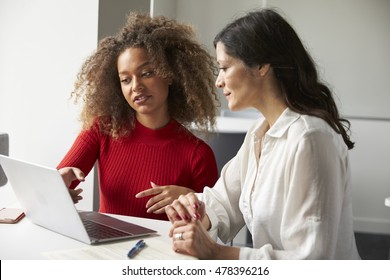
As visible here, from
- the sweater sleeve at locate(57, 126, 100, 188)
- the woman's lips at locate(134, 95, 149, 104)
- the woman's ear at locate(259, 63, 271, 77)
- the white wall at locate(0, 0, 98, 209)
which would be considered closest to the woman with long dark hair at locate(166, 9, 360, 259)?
the woman's ear at locate(259, 63, 271, 77)

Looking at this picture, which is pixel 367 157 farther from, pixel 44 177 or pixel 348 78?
pixel 44 177

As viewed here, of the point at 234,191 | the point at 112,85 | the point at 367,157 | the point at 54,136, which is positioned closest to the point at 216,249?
the point at 234,191

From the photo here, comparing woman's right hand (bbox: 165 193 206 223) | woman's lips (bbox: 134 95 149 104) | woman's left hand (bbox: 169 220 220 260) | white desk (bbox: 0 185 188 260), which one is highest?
woman's lips (bbox: 134 95 149 104)

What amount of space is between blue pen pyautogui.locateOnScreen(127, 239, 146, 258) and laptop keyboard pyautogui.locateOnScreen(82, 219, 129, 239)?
0.09m

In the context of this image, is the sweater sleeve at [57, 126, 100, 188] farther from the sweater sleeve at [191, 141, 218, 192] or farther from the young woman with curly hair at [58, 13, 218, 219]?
the sweater sleeve at [191, 141, 218, 192]

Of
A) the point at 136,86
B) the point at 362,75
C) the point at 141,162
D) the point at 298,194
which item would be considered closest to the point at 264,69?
the point at 298,194

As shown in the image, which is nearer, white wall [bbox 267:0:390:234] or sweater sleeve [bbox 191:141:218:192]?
sweater sleeve [bbox 191:141:218:192]

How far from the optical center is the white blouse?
1212 millimetres

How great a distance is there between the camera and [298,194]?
1231mm

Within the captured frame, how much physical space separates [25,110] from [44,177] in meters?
1.57

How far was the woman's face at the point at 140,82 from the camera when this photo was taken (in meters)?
1.85

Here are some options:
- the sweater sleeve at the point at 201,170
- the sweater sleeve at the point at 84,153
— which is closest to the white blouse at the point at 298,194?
the sweater sleeve at the point at 201,170

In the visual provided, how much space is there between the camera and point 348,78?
4.30 m

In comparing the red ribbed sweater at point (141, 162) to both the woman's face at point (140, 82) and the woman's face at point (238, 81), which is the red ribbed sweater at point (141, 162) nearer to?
the woman's face at point (140, 82)
